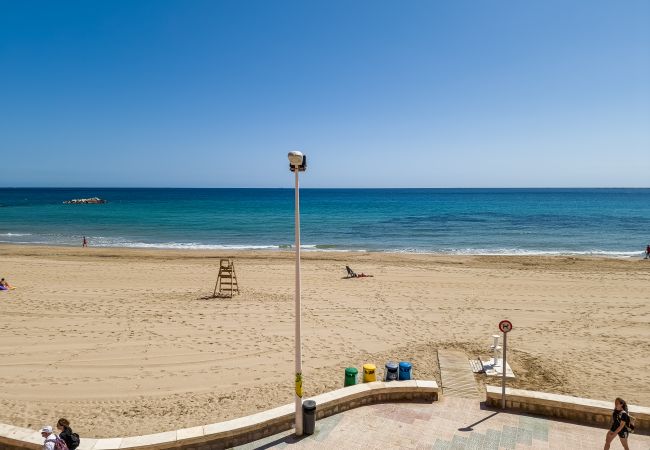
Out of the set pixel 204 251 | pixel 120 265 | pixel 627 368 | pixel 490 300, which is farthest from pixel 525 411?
pixel 204 251

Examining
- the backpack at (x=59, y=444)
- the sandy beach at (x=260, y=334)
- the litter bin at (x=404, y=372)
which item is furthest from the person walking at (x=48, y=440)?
the litter bin at (x=404, y=372)

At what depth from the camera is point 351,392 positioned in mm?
7832

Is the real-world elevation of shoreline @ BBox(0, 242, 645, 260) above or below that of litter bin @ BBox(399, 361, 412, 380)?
below

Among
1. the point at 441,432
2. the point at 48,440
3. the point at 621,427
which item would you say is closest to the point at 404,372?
the point at 441,432

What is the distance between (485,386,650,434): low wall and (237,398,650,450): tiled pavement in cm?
17

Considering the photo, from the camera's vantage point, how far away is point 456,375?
10070 millimetres

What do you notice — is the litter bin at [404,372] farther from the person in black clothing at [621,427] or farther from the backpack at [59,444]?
the backpack at [59,444]

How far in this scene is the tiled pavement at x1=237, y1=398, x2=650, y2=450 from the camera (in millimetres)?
6648

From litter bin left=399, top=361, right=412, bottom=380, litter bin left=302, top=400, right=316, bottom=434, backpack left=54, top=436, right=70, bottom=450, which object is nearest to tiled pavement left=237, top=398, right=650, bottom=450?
litter bin left=302, top=400, right=316, bottom=434

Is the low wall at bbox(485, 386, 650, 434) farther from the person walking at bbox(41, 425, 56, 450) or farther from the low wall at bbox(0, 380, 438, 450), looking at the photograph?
the person walking at bbox(41, 425, 56, 450)

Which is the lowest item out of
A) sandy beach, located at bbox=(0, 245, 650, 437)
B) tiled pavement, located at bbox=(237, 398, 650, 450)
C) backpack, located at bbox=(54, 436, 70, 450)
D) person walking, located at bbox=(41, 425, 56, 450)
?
sandy beach, located at bbox=(0, 245, 650, 437)

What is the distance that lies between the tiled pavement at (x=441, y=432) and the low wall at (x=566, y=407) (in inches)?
6.9

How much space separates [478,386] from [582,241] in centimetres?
3778

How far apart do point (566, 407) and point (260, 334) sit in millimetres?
8551
